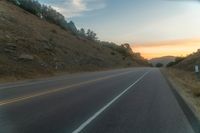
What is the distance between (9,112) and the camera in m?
12.6

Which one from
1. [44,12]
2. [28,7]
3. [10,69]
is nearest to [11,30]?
[10,69]

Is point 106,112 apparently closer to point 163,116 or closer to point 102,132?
point 163,116

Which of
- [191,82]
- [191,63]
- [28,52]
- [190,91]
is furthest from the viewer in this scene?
[191,63]

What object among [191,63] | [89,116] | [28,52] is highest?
[28,52]

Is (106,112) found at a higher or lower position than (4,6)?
lower

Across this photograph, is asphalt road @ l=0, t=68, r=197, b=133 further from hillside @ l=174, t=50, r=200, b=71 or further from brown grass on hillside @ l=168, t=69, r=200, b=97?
hillside @ l=174, t=50, r=200, b=71

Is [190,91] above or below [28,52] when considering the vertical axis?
below

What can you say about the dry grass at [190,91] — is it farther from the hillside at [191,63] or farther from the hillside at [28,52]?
the hillside at [191,63]

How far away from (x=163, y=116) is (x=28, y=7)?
244ft

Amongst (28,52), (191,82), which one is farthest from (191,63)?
(191,82)

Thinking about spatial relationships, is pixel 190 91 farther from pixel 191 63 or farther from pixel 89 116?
pixel 191 63

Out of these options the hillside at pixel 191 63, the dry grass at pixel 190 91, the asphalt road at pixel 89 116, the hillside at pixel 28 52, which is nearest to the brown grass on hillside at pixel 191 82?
the dry grass at pixel 190 91

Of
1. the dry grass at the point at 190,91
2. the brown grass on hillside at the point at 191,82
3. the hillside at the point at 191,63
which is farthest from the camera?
the hillside at the point at 191,63

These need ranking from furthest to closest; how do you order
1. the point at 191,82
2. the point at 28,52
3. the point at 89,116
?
the point at 28,52 < the point at 191,82 < the point at 89,116
